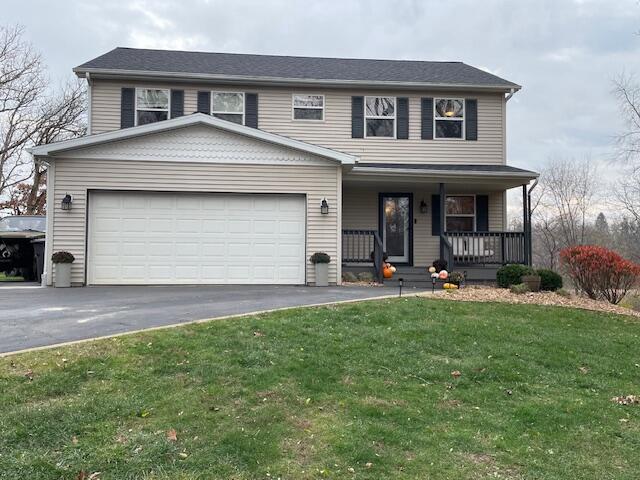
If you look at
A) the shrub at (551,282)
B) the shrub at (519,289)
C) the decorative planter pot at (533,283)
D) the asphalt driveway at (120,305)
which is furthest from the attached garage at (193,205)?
the shrub at (551,282)

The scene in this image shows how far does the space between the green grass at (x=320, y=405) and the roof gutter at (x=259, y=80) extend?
31.6 ft

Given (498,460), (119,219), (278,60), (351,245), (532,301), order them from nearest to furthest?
(498,460), (532,301), (119,219), (351,245), (278,60)

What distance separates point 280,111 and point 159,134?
4189 millimetres

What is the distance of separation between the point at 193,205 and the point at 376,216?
5.70 meters

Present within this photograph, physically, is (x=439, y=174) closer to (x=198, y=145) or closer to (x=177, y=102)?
(x=198, y=145)

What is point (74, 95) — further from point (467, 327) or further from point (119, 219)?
point (467, 327)

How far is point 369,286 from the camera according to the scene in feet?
38.6

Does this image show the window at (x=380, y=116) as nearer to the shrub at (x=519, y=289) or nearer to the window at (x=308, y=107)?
the window at (x=308, y=107)

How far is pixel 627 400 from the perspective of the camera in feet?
15.3

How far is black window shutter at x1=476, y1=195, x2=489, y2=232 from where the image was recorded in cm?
1500

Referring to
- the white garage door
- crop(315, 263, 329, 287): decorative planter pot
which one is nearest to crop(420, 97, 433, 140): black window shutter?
the white garage door

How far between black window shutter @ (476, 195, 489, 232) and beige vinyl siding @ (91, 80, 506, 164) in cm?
115

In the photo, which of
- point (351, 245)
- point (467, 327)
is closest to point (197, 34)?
point (351, 245)

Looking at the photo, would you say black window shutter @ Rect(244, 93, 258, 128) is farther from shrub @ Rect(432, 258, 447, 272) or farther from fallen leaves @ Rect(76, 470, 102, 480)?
fallen leaves @ Rect(76, 470, 102, 480)
